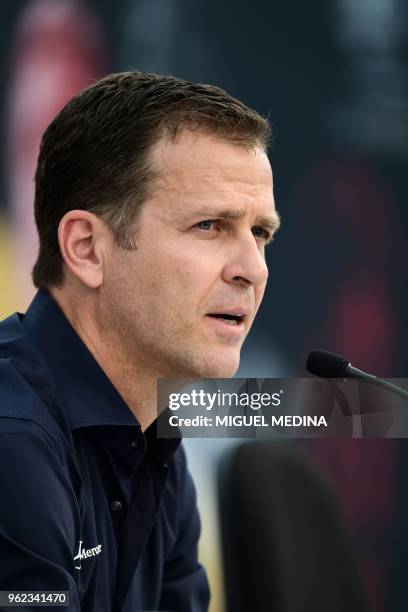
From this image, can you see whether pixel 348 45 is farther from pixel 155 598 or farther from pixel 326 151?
pixel 155 598

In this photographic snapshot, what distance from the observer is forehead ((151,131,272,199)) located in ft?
5.33

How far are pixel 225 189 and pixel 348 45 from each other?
6.25ft

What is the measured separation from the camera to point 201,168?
163 cm

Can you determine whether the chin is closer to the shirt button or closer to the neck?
the neck

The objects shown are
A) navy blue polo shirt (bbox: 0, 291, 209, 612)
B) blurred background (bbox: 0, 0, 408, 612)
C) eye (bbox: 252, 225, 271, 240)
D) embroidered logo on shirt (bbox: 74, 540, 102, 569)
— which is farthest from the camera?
blurred background (bbox: 0, 0, 408, 612)

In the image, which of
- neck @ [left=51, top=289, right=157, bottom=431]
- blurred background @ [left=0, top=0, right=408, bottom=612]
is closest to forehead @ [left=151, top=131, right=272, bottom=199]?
neck @ [left=51, top=289, right=157, bottom=431]

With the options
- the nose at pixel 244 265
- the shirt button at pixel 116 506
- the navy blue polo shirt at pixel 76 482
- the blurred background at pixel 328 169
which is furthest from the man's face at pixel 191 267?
the blurred background at pixel 328 169

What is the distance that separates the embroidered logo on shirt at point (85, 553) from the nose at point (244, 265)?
50 centimetres

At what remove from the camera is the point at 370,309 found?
3.32 m

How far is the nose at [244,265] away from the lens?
63.3 inches

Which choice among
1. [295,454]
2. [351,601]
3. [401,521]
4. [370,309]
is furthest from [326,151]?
[351,601]

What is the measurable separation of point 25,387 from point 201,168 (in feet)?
1.60

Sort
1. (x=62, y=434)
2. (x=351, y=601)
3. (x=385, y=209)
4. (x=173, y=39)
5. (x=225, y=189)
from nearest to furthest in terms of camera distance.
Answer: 1. (x=62, y=434)
2. (x=225, y=189)
3. (x=351, y=601)
4. (x=173, y=39)
5. (x=385, y=209)

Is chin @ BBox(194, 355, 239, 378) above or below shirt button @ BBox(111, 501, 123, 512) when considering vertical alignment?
above
